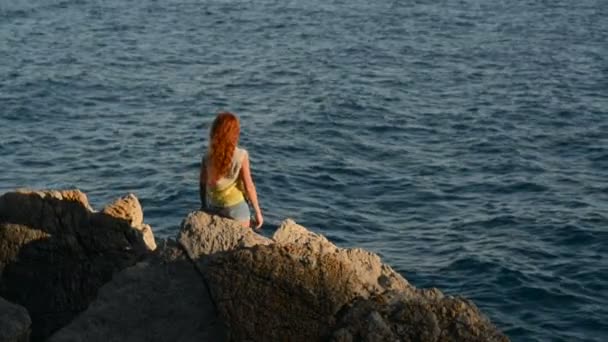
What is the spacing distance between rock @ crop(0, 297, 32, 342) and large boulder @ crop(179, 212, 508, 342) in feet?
6.95

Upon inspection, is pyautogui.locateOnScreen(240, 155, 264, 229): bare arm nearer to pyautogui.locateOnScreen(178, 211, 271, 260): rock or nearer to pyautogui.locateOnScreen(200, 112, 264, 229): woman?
pyautogui.locateOnScreen(200, 112, 264, 229): woman

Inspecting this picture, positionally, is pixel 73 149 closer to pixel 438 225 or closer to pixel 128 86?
pixel 128 86

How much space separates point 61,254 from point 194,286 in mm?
2515

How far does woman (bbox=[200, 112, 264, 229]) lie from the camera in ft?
42.0

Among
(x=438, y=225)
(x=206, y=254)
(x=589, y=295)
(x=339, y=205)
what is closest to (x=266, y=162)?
(x=339, y=205)

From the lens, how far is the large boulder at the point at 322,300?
10148 millimetres

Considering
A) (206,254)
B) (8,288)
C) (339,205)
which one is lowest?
(339,205)

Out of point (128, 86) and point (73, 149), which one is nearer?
point (73, 149)

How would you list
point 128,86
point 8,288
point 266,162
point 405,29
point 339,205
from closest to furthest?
point 8,288 → point 339,205 → point 266,162 → point 128,86 → point 405,29

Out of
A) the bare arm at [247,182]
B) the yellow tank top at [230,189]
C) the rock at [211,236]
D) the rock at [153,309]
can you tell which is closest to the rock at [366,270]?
the rock at [211,236]

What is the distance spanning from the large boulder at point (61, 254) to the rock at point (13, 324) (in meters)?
1.43

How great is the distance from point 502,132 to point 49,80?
16.9 meters

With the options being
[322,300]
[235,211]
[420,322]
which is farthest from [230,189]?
[420,322]

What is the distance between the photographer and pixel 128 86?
38.5m
